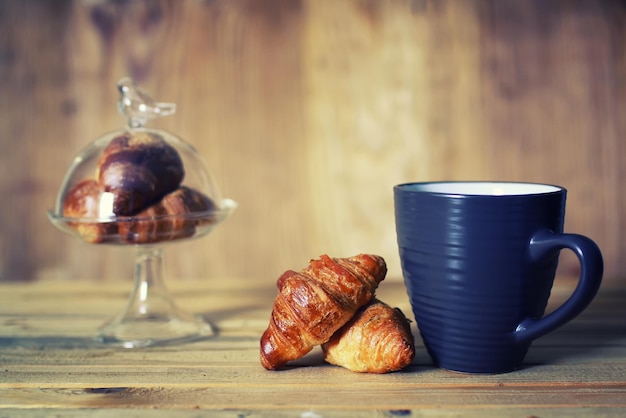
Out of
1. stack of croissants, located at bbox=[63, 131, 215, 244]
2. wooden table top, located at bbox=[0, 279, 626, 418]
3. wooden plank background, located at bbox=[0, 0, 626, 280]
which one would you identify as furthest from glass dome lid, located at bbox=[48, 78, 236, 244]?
wooden plank background, located at bbox=[0, 0, 626, 280]

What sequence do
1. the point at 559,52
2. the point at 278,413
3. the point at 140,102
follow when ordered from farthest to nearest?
the point at 559,52 → the point at 140,102 → the point at 278,413

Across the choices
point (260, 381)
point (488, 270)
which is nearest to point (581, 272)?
point (488, 270)

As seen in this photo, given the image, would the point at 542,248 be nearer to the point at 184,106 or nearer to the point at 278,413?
the point at 278,413

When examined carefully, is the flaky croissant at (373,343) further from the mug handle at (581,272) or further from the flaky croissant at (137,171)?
the flaky croissant at (137,171)

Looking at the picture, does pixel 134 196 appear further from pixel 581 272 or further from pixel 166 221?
pixel 581 272

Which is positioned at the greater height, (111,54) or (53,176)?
(111,54)

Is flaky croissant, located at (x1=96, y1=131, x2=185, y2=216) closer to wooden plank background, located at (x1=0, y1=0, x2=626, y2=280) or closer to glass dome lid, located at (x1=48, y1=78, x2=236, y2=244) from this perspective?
glass dome lid, located at (x1=48, y1=78, x2=236, y2=244)

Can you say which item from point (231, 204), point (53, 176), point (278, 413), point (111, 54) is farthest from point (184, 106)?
point (278, 413)

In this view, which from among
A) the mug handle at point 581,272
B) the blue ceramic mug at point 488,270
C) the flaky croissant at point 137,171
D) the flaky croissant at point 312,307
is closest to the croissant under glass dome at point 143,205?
the flaky croissant at point 137,171
